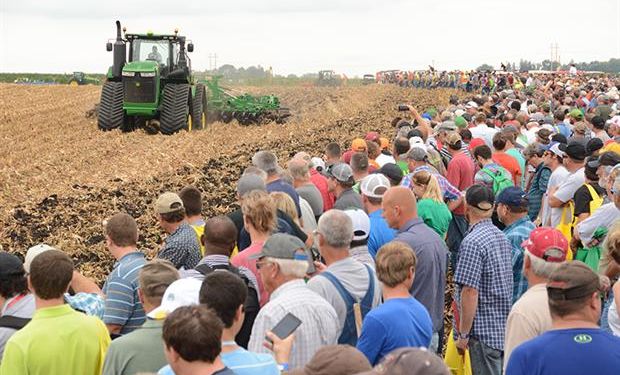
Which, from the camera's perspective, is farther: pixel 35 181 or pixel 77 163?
pixel 77 163

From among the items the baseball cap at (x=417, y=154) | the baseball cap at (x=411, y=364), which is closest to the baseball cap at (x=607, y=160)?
the baseball cap at (x=417, y=154)

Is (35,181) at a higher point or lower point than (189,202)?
lower

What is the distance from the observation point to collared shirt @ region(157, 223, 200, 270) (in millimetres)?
6938

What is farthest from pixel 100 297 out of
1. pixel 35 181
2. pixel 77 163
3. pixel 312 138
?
pixel 312 138

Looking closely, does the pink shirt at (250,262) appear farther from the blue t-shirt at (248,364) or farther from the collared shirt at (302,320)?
→ the blue t-shirt at (248,364)

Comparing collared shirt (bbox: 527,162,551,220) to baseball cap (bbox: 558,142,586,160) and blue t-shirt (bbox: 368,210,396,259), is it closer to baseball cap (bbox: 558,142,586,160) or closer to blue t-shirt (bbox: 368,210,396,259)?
baseball cap (bbox: 558,142,586,160)

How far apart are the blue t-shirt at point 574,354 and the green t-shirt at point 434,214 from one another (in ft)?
12.0

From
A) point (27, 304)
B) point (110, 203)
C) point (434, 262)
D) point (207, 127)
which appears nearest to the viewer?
point (27, 304)

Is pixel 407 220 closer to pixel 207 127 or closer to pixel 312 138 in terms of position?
pixel 312 138

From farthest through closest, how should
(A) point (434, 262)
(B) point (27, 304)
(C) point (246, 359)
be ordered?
(A) point (434, 262) → (B) point (27, 304) → (C) point (246, 359)

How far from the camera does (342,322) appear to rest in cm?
555

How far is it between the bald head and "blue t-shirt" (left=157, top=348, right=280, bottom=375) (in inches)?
105

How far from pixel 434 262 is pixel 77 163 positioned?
14.9m

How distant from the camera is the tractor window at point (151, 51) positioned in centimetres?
2630
